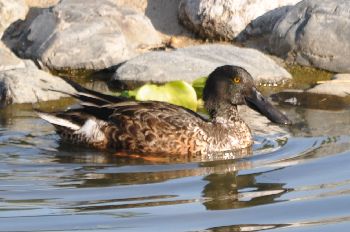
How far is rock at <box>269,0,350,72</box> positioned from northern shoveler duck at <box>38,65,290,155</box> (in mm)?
3412

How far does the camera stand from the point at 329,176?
30.0 feet

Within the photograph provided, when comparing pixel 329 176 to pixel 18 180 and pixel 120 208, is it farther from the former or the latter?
pixel 18 180

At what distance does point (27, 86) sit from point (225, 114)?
2.89m

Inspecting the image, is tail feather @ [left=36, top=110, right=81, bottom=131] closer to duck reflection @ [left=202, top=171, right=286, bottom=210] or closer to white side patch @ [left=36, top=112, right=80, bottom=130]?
white side patch @ [left=36, top=112, right=80, bottom=130]

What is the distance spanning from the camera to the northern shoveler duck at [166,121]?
34.0 ft

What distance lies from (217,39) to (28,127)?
14.1ft

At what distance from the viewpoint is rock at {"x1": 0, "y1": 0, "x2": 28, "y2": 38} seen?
1508cm

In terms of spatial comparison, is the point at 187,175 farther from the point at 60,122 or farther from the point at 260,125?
the point at 260,125

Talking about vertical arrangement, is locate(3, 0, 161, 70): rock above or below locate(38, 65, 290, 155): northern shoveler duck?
above

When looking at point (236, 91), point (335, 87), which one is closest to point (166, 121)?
point (236, 91)

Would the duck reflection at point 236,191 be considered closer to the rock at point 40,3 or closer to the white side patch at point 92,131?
the white side patch at point 92,131

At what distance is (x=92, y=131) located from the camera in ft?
35.1

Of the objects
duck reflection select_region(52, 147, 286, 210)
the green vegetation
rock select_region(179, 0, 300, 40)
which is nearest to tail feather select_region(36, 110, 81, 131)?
duck reflection select_region(52, 147, 286, 210)

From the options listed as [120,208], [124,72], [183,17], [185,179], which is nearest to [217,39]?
[183,17]
